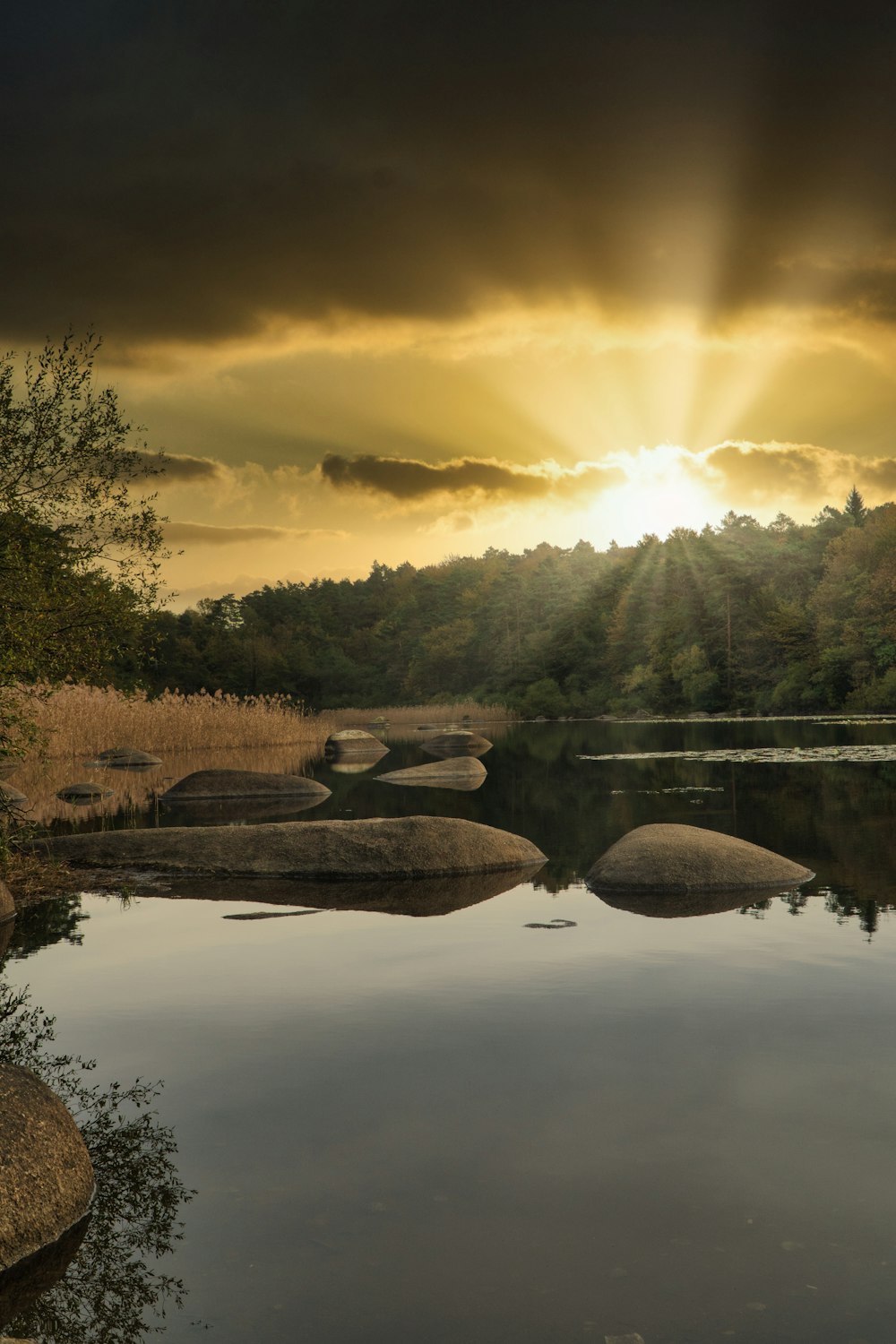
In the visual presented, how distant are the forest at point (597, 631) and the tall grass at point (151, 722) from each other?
12939 millimetres

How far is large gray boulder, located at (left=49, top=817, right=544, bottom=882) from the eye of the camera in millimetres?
12617

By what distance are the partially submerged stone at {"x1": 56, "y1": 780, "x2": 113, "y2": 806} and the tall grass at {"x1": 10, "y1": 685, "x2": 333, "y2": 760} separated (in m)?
4.47

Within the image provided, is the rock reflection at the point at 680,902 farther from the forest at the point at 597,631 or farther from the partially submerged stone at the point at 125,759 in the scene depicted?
the forest at the point at 597,631

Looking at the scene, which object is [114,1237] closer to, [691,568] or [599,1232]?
[599,1232]

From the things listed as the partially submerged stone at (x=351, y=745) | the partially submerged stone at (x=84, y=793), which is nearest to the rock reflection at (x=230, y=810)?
the partially submerged stone at (x=84, y=793)

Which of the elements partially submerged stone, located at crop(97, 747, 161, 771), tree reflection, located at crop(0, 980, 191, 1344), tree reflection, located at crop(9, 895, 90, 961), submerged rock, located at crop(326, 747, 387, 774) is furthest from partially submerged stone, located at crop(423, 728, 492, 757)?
tree reflection, located at crop(0, 980, 191, 1344)

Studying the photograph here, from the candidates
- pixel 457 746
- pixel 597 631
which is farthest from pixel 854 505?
pixel 457 746

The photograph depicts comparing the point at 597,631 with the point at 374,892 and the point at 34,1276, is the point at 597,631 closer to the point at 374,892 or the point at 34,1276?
the point at 374,892

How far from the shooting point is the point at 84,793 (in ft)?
81.4

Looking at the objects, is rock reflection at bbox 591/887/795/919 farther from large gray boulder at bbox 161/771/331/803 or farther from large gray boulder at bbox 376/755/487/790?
large gray boulder at bbox 376/755/487/790

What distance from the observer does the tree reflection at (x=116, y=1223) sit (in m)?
3.83

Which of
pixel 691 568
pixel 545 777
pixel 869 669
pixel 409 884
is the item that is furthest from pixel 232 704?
pixel 691 568

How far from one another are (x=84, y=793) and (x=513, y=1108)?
838 inches

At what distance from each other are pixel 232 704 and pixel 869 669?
146 ft
